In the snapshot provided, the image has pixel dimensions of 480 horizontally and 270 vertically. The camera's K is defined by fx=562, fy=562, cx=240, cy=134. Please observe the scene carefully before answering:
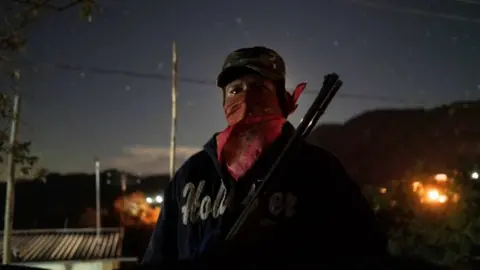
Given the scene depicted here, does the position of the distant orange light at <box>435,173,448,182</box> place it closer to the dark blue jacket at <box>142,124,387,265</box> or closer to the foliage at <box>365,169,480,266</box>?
the foliage at <box>365,169,480,266</box>

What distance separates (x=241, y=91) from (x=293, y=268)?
1.05 meters

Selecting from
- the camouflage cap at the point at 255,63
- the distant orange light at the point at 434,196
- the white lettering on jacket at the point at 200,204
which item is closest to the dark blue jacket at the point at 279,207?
the white lettering on jacket at the point at 200,204

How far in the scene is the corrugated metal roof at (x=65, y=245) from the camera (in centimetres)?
1063

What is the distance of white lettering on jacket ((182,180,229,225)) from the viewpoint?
1649 mm

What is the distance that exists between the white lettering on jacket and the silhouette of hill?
7.00 metres

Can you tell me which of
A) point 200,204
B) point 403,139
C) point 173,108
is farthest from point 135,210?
point 200,204

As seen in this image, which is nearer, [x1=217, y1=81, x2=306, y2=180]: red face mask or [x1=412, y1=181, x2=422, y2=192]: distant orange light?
[x1=217, y1=81, x2=306, y2=180]: red face mask

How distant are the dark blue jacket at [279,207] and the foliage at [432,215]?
291 cm

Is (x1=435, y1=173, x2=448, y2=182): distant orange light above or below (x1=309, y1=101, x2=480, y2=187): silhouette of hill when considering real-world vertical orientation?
below

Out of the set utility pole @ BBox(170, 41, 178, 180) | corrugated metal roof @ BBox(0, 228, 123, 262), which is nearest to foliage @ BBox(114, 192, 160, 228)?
corrugated metal roof @ BBox(0, 228, 123, 262)

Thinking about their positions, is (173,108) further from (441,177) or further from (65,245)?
(441,177)

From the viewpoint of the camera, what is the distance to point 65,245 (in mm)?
12031

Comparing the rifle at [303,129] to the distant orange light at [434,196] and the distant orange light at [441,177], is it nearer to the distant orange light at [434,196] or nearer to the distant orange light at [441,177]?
the distant orange light at [434,196]

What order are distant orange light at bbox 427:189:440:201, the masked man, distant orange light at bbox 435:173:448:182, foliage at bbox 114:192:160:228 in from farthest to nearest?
foliage at bbox 114:192:160:228 < distant orange light at bbox 435:173:448:182 < distant orange light at bbox 427:189:440:201 < the masked man
